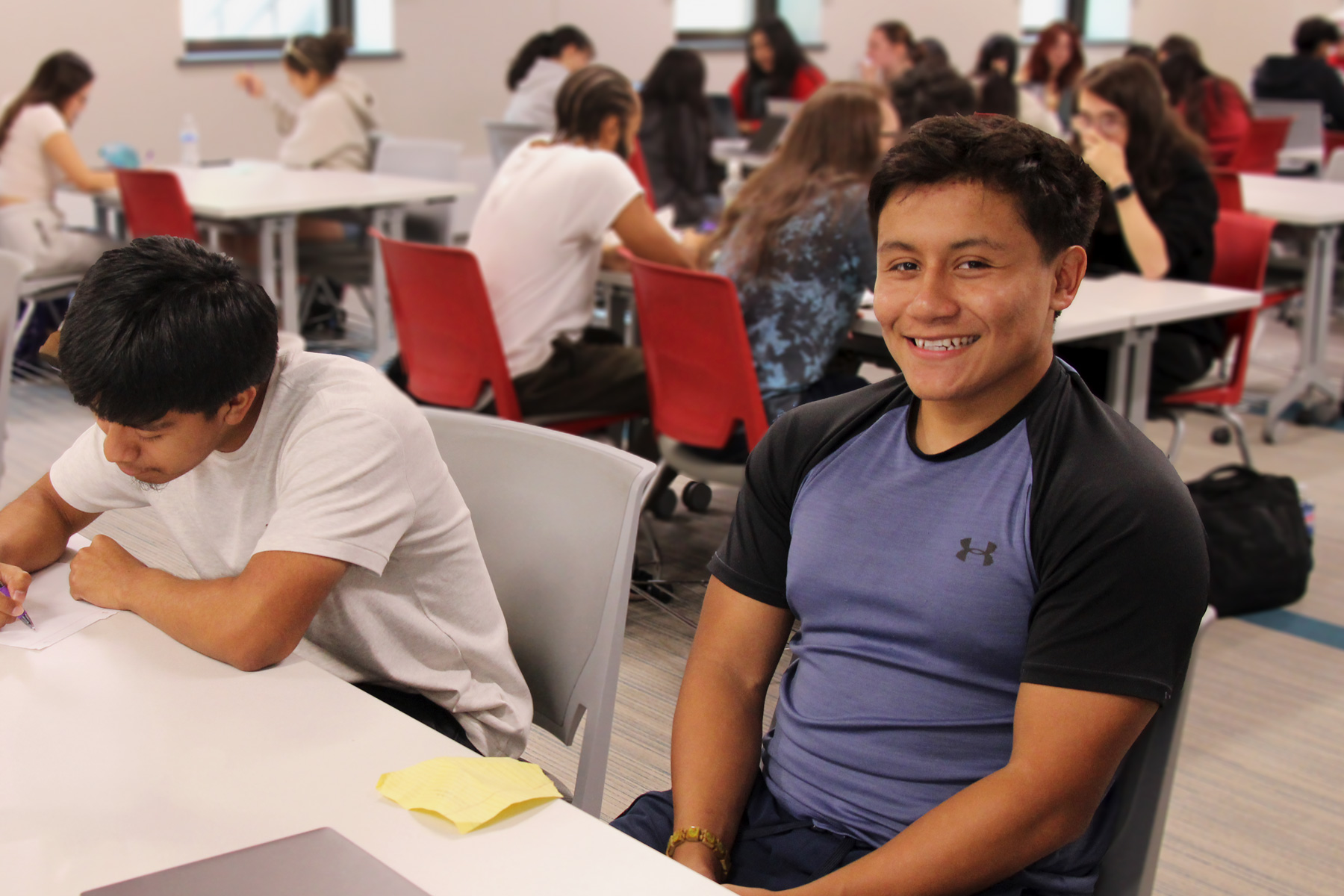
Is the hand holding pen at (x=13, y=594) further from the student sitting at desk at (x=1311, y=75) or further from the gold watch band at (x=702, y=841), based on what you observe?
the student sitting at desk at (x=1311, y=75)

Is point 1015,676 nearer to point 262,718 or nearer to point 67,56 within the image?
point 262,718

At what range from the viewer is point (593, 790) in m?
1.43

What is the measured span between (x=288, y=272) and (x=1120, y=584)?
13.3 ft

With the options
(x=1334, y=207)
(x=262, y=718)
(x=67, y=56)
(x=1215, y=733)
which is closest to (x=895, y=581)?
(x=262, y=718)

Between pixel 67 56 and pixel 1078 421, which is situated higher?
pixel 67 56

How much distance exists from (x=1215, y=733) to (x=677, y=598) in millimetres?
1246

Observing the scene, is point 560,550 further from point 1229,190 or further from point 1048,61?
point 1048,61

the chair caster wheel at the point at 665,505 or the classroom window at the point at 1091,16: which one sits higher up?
the classroom window at the point at 1091,16

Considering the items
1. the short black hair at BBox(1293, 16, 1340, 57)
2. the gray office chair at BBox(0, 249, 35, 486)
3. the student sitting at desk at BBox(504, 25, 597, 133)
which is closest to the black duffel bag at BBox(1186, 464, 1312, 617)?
the gray office chair at BBox(0, 249, 35, 486)

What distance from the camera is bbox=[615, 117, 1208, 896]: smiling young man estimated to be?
1072mm

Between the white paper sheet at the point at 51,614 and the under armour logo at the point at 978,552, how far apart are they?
0.90 m

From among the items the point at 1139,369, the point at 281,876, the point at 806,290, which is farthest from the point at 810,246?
the point at 281,876

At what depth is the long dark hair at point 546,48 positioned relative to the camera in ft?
20.3

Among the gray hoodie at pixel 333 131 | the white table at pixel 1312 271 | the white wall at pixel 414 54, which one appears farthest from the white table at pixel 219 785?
the white wall at pixel 414 54
